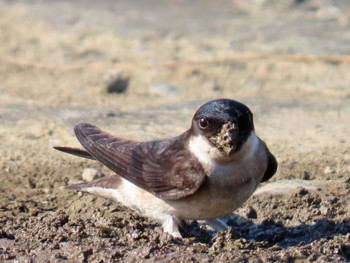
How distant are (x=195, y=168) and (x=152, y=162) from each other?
0.43 meters

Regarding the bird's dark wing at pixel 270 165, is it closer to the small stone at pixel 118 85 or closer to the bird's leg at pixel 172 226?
the bird's leg at pixel 172 226

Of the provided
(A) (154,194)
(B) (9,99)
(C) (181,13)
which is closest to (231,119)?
(A) (154,194)

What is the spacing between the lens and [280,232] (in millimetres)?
6438

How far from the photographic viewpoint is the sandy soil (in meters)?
6.04

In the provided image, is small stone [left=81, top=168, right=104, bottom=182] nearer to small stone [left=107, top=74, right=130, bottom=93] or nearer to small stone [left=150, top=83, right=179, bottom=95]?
small stone [left=107, top=74, right=130, bottom=93]

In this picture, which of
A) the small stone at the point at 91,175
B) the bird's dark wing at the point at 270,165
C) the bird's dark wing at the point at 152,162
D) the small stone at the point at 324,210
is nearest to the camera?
the bird's dark wing at the point at 152,162

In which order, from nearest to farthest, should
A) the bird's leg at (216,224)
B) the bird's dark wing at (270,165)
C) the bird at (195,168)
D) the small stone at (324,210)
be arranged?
1. the bird at (195,168)
2. the bird's dark wing at (270,165)
3. the bird's leg at (216,224)
4. the small stone at (324,210)

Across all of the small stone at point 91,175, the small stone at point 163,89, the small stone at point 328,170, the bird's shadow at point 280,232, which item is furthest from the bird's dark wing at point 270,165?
the small stone at point 163,89

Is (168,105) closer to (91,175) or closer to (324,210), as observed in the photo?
(91,175)

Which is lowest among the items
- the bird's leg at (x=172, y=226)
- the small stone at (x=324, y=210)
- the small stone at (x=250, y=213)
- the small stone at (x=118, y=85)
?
the small stone at (x=118, y=85)

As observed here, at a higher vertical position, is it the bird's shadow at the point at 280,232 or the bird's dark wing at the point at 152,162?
the bird's dark wing at the point at 152,162

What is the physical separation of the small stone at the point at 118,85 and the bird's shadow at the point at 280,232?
3562mm

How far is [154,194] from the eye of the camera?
6242mm

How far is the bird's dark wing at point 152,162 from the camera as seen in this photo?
605 cm
